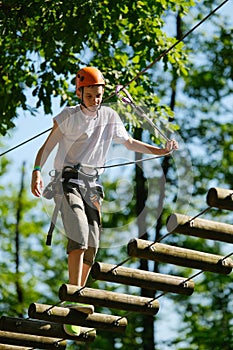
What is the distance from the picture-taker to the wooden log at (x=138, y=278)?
5.94 metres

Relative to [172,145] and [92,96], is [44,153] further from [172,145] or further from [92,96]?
[172,145]

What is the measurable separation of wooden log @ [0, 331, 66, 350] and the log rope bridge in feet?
0.06

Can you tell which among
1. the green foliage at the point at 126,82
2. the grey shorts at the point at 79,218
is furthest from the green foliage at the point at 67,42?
the grey shorts at the point at 79,218

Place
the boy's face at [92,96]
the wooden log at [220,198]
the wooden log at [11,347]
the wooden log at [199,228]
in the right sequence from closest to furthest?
the wooden log at [220,198], the wooden log at [199,228], the boy's face at [92,96], the wooden log at [11,347]

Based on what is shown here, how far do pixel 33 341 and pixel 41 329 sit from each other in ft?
1.40

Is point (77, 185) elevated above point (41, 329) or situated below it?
above

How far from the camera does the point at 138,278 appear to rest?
6129mm

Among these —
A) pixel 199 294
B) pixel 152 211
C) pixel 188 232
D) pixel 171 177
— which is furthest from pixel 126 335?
pixel 188 232

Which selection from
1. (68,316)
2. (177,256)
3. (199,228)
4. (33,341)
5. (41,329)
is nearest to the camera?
(199,228)

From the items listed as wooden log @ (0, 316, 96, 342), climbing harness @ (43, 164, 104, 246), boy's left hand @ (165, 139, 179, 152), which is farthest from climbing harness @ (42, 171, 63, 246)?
wooden log @ (0, 316, 96, 342)

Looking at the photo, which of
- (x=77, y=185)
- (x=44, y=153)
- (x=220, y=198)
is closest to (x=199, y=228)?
(x=220, y=198)

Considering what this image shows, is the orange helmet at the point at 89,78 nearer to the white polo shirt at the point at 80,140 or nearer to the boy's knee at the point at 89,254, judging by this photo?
the white polo shirt at the point at 80,140

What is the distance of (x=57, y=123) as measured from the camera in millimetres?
6180

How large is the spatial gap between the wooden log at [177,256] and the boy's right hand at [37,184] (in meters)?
0.73
